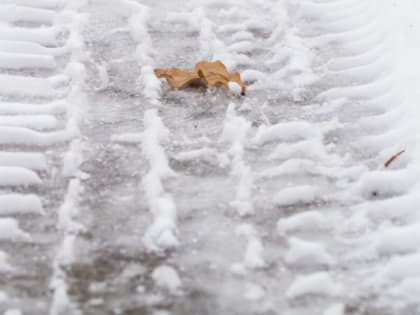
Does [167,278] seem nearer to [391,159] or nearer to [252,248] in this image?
[252,248]

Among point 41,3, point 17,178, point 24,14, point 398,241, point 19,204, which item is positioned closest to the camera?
point 398,241

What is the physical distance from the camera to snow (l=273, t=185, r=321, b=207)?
2477mm

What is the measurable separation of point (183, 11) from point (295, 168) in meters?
1.48

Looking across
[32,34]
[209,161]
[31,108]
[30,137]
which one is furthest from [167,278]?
[32,34]

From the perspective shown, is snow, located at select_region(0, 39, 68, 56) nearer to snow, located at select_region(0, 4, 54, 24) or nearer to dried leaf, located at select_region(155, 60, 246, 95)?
snow, located at select_region(0, 4, 54, 24)

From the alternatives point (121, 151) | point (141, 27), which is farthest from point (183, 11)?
point (121, 151)

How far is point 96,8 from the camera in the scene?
12.7 feet

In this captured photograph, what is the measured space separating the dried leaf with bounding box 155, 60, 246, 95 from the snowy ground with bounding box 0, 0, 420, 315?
2.4 inches

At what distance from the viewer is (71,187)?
2.51 m

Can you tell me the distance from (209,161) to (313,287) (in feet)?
2.36

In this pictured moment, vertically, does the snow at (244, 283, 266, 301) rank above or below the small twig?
below

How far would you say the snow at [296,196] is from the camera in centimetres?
248

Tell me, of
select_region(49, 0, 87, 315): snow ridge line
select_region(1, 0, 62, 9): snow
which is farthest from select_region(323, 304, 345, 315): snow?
select_region(1, 0, 62, 9): snow

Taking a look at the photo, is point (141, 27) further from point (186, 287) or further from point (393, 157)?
point (186, 287)
